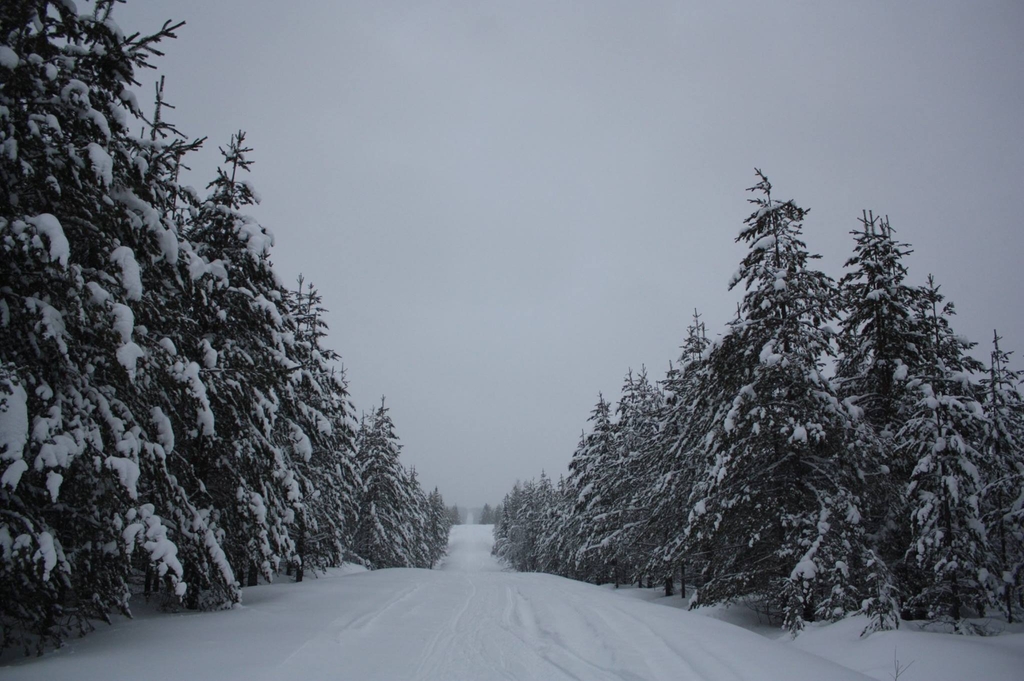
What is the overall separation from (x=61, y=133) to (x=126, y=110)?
0.84 m

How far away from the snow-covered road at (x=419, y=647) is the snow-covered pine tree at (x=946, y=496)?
643 cm

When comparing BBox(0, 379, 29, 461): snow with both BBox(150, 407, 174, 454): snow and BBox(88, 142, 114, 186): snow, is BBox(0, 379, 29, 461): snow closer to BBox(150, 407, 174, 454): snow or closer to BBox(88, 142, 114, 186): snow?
BBox(150, 407, 174, 454): snow

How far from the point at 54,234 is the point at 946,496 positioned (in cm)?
1722

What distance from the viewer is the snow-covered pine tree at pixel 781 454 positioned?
38.9 feet

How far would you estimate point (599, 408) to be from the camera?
29891 millimetres

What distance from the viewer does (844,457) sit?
40.3 feet

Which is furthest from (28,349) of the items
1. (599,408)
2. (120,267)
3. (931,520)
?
(599,408)

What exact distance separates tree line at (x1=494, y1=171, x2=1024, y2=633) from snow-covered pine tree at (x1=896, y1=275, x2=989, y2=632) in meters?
0.04

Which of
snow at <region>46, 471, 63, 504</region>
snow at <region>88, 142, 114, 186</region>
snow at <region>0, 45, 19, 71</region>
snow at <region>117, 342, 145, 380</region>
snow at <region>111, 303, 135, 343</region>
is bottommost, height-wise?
snow at <region>46, 471, 63, 504</region>

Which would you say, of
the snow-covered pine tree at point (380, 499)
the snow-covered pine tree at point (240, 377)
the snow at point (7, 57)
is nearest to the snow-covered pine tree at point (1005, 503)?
the snow-covered pine tree at point (240, 377)

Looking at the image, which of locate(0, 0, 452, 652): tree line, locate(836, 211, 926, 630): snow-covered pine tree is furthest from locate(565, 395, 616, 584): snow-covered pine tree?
locate(0, 0, 452, 652): tree line

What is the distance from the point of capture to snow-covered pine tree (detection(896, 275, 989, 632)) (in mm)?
12055

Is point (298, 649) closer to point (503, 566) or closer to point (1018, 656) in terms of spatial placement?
point (1018, 656)

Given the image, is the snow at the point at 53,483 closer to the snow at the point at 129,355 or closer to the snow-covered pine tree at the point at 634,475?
the snow at the point at 129,355
